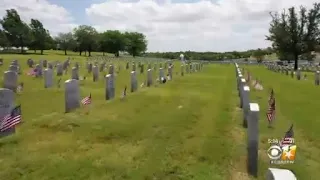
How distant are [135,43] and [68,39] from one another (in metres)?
31.1

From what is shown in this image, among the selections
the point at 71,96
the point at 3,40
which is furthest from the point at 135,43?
the point at 71,96

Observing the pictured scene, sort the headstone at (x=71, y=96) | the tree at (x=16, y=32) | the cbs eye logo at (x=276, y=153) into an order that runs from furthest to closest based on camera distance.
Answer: the tree at (x=16, y=32) < the headstone at (x=71, y=96) < the cbs eye logo at (x=276, y=153)

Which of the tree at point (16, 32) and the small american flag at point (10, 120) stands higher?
the tree at point (16, 32)

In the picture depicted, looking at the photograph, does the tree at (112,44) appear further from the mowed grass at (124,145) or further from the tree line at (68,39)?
the mowed grass at (124,145)

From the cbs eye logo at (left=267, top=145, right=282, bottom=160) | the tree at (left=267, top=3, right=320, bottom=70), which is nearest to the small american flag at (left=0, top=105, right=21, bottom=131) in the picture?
the cbs eye logo at (left=267, top=145, right=282, bottom=160)

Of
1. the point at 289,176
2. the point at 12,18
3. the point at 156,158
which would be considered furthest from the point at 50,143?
the point at 12,18

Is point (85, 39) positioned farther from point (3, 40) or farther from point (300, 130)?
point (300, 130)

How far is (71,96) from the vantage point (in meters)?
11.9

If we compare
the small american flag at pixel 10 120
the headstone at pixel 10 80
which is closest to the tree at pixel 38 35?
the headstone at pixel 10 80

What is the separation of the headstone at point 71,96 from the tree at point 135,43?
113 m

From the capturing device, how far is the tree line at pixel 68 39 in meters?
83.1

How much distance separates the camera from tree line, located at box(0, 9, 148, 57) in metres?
83.1

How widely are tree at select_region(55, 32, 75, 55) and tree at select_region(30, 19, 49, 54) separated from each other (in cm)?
1009

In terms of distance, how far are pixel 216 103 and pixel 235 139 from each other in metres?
5.81
